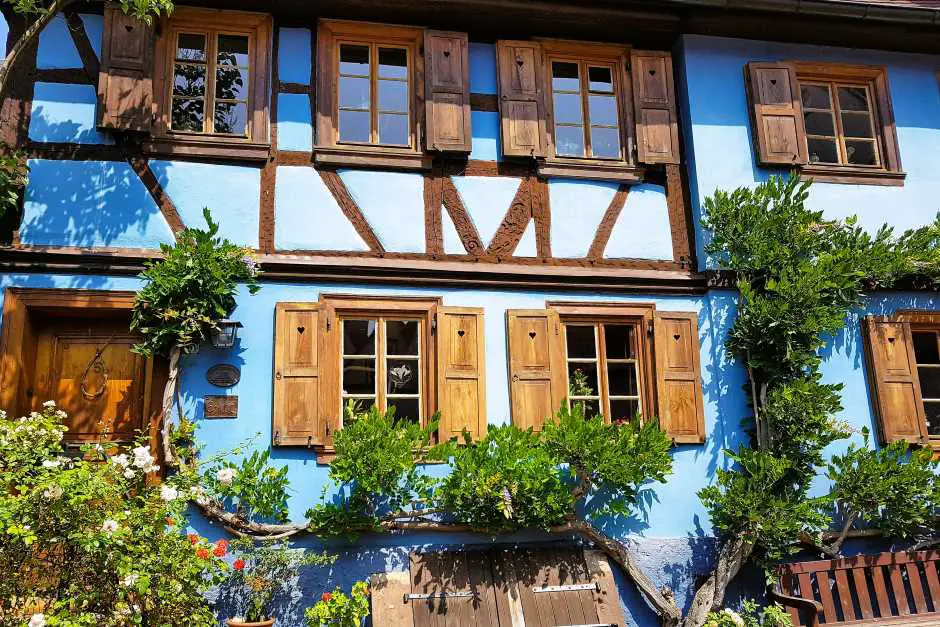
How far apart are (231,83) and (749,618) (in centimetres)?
584

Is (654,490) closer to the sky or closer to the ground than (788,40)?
closer to the ground

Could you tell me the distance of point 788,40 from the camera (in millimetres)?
8602

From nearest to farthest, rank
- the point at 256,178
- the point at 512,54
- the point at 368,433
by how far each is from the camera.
→ the point at 368,433
the point at 256,178
the point at 512,54

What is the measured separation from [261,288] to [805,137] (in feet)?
16.2

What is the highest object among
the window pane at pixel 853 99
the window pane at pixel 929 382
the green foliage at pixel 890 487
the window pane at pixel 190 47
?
the window pane at pixel 190 47

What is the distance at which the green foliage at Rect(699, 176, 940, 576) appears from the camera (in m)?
7.14

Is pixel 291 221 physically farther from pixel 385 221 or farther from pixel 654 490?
pixel 654 490

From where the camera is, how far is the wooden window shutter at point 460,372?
23.5 ft

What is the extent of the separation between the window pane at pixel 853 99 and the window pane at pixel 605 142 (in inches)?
89.8

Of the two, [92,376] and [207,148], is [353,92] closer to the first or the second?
[207,148]

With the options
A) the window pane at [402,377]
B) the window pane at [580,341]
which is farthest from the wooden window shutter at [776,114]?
the window pane at [402,377]

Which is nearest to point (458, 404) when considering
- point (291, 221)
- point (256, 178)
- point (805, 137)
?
point (291, 221)

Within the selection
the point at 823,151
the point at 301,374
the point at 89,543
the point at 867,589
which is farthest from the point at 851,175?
the point at 89,543

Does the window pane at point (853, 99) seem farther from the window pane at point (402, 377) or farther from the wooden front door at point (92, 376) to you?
the wooden front door at point (92, 376)
